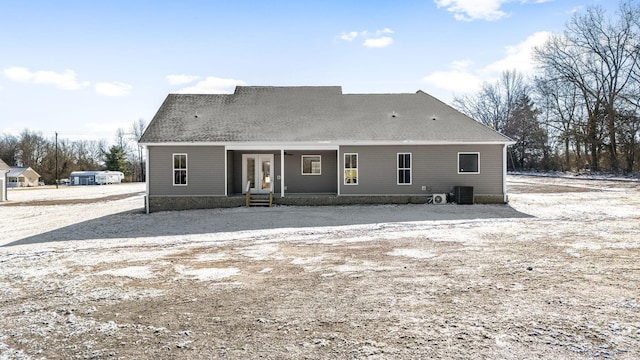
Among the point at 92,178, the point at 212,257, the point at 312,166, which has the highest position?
the point at 312,166

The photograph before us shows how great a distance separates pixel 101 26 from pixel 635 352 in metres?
16.5

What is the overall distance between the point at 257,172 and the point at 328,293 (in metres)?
14.3

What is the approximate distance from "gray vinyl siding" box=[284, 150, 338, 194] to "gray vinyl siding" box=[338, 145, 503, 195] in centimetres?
158

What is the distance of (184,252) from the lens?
9.12m

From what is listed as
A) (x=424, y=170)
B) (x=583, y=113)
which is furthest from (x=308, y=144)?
(x=583, y=113)

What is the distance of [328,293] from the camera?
573 centimetres

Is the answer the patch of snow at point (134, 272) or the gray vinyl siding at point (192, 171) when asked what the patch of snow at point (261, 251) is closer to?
the patch of snow at point (134, 272)

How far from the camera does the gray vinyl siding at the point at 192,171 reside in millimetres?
17906

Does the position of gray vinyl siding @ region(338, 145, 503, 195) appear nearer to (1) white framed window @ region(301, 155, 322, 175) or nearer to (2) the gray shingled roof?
(2) the gray shingled roof

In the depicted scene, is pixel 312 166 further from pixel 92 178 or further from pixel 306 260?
pixel 92 178

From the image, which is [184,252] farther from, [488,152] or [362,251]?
[488,152]

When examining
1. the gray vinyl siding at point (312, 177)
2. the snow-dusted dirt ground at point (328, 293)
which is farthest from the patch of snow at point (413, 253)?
the gray vinyl siding at point (312, 177)

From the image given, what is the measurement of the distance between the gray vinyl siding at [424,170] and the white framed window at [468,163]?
153 millimetres

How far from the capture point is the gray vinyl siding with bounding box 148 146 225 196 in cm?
1791
